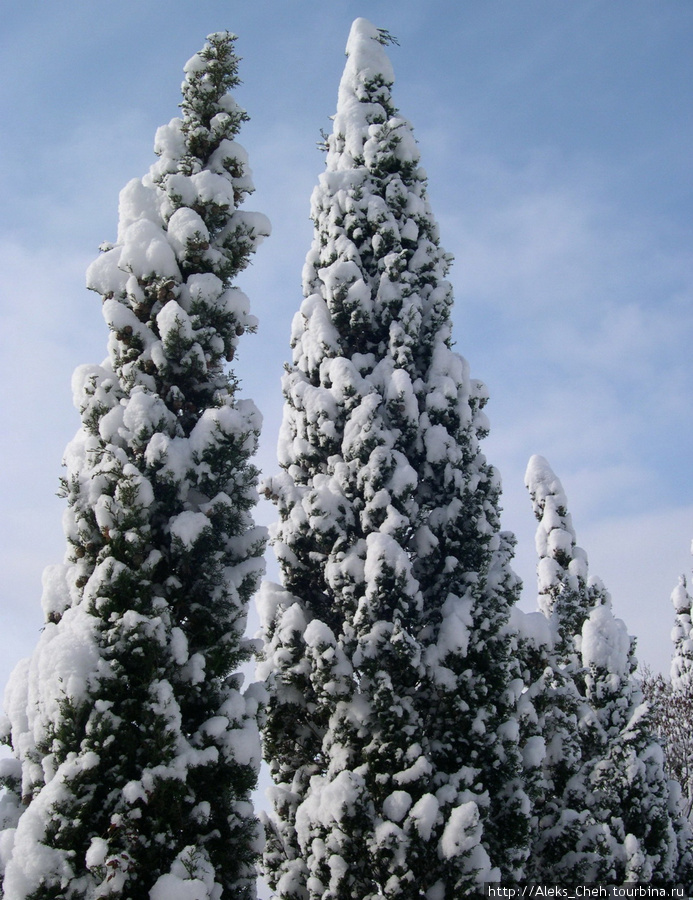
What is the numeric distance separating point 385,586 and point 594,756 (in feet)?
18.5

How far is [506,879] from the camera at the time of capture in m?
8.11

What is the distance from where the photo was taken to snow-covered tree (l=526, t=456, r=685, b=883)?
9727 mm

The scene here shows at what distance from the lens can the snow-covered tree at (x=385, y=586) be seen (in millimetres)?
7684

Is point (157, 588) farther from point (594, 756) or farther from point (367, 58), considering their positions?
point (367, 58)

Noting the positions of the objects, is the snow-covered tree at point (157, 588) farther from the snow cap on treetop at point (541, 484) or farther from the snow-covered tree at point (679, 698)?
the snow-covered tree at point (679, 698)

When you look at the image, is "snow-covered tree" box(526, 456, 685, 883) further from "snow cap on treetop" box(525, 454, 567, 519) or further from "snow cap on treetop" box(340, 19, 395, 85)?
"snow cap on treetop" box(340, 19, 395, 85)

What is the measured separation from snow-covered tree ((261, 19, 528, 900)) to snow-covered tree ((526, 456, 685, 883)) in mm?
1746

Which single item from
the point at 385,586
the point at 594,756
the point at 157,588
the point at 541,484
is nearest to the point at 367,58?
the point at 541,484

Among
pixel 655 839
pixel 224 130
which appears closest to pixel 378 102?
pixel 224 130

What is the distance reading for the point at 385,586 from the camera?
8469 millimetres

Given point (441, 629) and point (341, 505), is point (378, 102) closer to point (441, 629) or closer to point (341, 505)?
point (341, 505)

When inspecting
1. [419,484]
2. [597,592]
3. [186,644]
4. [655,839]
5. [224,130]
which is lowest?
[655,839]

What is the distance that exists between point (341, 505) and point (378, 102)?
6.73 m

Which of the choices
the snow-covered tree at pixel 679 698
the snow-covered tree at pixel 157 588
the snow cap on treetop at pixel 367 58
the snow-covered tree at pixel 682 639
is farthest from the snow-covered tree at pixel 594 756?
the snow-covered tree at pixel 682 639
